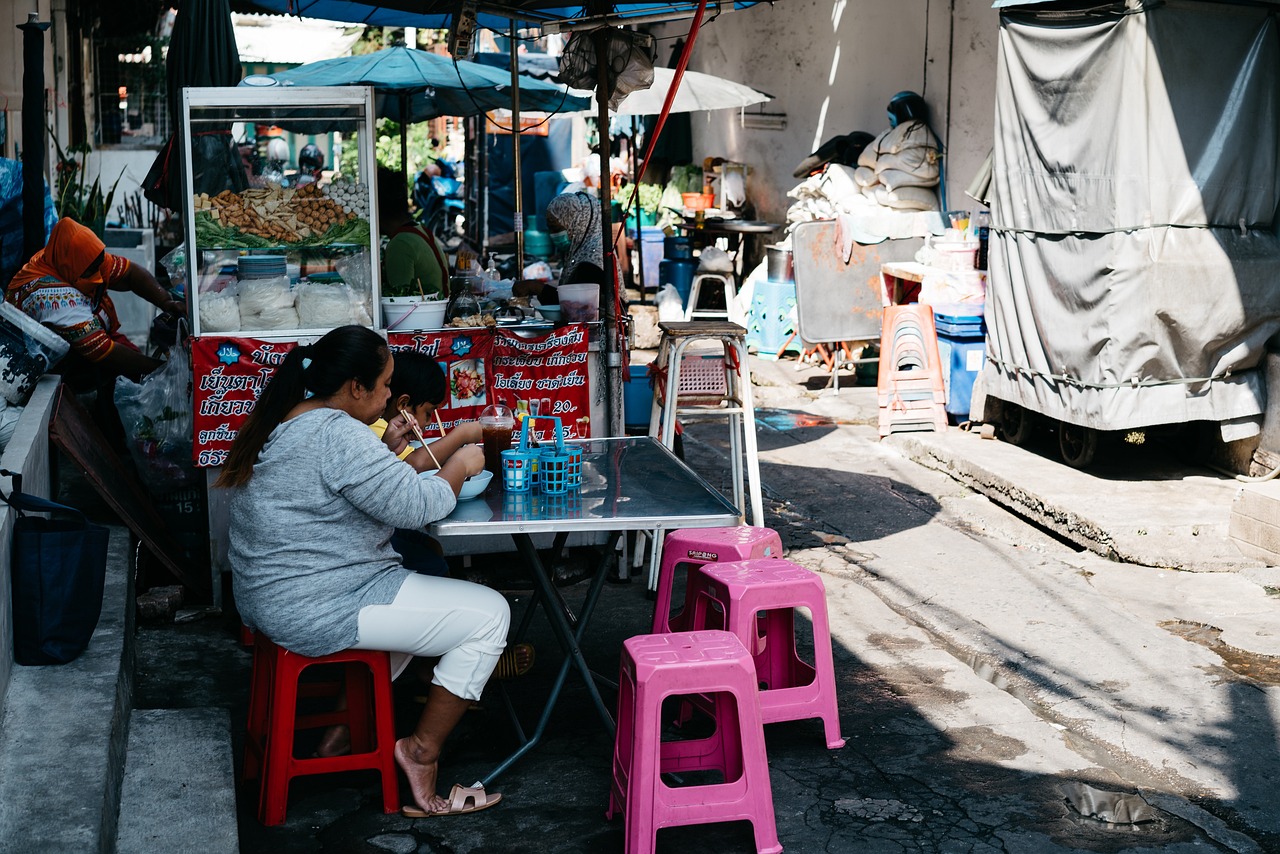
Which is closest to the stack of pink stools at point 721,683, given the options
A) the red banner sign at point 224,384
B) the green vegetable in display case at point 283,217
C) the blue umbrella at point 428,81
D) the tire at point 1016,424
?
the red banner sign at point 224,384

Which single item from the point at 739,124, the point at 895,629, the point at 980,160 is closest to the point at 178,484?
the point at 895,629

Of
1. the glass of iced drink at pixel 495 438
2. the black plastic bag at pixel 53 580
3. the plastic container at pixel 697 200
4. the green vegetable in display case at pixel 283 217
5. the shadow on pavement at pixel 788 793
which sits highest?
the plastic container at pixel 697 200

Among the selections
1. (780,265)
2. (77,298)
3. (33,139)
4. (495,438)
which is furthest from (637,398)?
(780,265)

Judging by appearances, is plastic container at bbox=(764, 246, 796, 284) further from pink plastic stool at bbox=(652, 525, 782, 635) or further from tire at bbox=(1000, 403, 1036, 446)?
pink plastic stool at bbox=(652, 525, 782, 635)

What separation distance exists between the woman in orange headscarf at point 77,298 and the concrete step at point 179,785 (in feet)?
8.34

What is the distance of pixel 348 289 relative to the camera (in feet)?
18.1

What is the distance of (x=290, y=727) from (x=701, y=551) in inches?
65.5

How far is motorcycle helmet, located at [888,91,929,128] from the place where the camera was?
1121 centimetres

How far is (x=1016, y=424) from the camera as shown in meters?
8.28

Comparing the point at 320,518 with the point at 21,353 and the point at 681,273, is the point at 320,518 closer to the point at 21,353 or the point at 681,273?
the point at 21,353

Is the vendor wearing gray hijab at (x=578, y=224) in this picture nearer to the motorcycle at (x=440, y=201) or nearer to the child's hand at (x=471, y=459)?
the child's hand at (x=471, y=459)

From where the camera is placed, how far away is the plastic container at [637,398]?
6523 mm

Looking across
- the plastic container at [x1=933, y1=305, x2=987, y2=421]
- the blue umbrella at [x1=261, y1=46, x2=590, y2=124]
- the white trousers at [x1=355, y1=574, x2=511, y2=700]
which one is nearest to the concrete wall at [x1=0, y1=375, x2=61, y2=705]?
the white trousers at [x1=355, y1=574, x2=511, y2=700]

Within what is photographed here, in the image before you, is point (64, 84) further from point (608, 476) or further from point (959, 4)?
point (608, 476)
